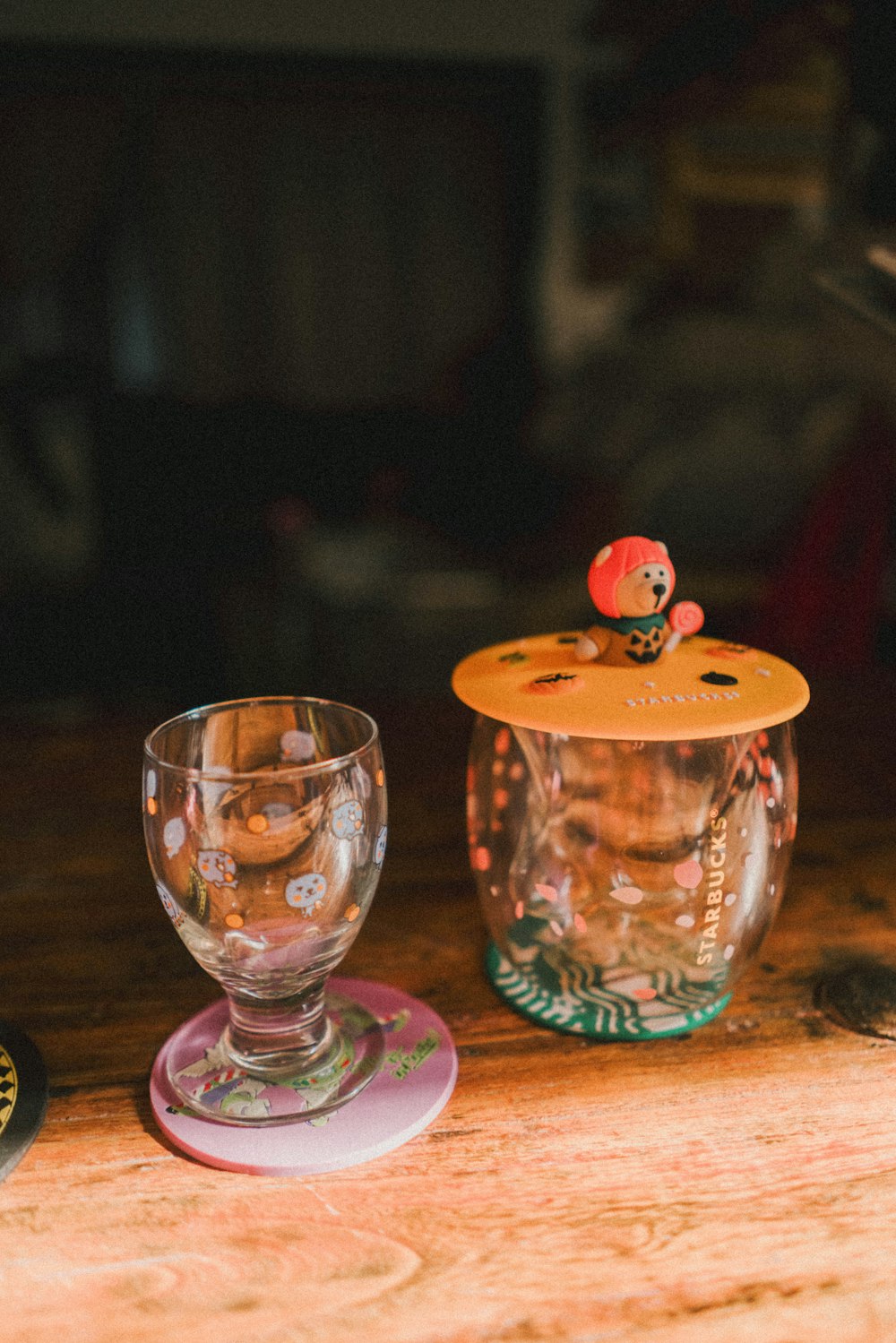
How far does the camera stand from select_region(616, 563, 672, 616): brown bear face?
0.51 metres

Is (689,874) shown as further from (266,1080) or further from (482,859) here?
(266,1080)

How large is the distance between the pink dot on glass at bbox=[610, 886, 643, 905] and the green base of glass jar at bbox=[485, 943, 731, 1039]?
43 millimetres

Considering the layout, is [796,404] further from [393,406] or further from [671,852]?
[671,852]

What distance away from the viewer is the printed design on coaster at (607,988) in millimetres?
503

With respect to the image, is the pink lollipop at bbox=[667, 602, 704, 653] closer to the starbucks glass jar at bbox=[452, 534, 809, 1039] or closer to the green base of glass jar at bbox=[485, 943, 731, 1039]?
the starbucks glass jar at bbox=[452, 534, 809, 1039]

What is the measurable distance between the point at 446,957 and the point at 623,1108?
0.15 m

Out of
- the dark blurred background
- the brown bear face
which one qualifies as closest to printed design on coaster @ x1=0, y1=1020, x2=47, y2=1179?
the brown bear face

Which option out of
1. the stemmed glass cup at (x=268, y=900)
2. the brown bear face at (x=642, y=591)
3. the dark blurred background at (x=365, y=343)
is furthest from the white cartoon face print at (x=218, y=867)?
the dark blurred background at (x=365, y=343)

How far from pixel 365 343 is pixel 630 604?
3.93 metres

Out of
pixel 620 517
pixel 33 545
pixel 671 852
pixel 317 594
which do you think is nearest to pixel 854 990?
pixel 671 852

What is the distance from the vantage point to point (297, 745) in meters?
0.53

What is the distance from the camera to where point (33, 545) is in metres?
3.32

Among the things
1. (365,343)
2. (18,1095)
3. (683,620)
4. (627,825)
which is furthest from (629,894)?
(365,343)

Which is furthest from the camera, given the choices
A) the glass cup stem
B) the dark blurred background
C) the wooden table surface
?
the dark blurred background
